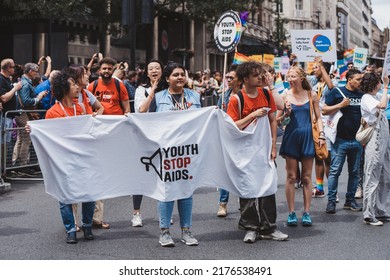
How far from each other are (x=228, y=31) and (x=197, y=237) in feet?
19.2

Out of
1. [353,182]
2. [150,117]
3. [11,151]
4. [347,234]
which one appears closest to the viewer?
[150,117]

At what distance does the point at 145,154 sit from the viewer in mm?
6855

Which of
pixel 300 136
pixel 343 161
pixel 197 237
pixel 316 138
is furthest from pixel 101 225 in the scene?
pixel 343 161

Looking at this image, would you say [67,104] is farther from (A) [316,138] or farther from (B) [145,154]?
(A) [316,138]

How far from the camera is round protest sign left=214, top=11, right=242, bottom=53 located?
12.2 meters

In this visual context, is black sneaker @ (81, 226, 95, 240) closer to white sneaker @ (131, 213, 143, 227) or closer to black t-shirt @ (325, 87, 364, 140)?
white sneaker @ (131, 213, 143, 227)

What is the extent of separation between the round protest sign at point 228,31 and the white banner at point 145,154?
5321 mm

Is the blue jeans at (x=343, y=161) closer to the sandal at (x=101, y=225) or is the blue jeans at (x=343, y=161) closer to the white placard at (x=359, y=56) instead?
the sandal at (x=101, y=225)

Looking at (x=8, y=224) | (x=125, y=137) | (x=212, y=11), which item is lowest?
(x=8, y=224)

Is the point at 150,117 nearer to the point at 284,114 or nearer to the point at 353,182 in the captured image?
the point at 284,114

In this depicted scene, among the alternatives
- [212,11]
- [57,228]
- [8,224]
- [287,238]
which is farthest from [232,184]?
[212,11]

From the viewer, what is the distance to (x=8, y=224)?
820cm
